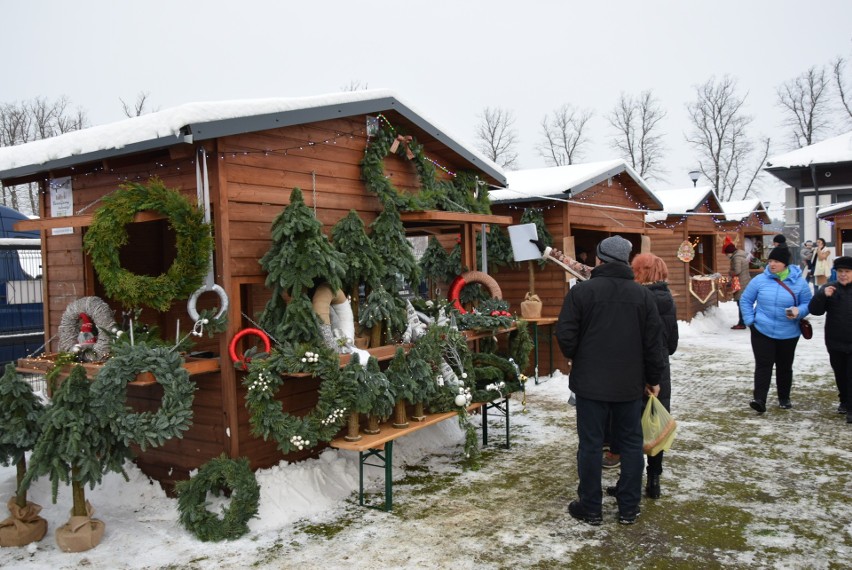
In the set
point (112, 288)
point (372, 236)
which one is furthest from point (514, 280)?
point (112, 288)

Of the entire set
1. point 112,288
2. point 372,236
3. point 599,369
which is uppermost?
point 372,236

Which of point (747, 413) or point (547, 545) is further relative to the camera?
point (747, 413)

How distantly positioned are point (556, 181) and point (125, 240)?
7.31 metres

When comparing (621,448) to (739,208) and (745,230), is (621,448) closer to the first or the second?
(745,230)

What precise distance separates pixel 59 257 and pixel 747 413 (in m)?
7.54

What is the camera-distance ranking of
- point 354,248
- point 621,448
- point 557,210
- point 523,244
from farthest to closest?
point 557,210
point 523,244
point 354,248
point 621,448

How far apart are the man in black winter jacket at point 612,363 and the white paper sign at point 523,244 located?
512 cm

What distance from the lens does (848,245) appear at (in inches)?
725

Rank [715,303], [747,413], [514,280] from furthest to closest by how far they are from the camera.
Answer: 1. [715,303]
2. [514,280]
3. [747,413]

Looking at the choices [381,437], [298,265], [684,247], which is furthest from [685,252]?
[298,265]

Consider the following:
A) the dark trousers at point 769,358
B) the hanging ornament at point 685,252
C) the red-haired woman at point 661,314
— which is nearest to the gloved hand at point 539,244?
the dark trousers at point 769,358

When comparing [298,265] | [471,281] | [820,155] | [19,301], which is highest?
[820,155]

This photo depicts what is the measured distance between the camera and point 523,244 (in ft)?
32.6

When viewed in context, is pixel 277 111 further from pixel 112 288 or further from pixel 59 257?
pixel 59 257
